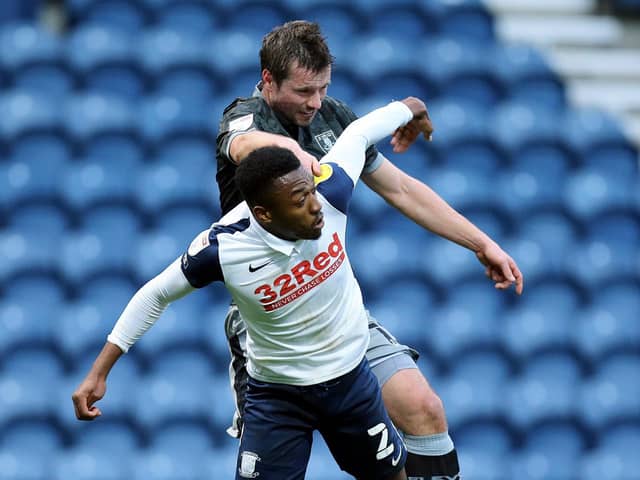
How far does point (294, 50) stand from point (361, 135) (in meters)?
0.27

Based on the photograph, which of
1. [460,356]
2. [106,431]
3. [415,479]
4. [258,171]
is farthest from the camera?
[460,356]

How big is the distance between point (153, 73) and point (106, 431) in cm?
183

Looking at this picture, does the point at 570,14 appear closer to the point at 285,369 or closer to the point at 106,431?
the point at 106,431

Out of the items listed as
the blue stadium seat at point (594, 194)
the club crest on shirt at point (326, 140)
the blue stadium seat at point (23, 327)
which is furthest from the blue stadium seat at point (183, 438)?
the club crest on shirt at point (326, 140)

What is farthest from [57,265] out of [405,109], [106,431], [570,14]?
[570,14]

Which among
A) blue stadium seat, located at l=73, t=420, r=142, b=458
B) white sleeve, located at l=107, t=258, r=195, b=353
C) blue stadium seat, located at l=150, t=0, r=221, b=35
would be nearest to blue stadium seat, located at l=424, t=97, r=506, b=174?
blue stadium seat, located at l=150, t=0, r=221, b=35

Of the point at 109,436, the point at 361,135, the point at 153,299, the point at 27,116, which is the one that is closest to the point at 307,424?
the point at 153,299

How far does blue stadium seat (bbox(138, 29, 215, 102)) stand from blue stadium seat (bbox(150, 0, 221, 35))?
26 centimetres

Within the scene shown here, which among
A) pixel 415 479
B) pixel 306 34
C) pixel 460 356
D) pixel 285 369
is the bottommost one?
pixel 460 356

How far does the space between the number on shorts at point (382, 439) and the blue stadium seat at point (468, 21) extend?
3957 millimetres

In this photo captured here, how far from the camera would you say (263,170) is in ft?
8.48

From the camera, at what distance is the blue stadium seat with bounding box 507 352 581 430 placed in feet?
17.9

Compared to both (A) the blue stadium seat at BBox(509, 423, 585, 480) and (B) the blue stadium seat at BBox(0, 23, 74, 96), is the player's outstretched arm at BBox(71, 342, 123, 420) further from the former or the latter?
(B) the blue stadium seat at BBox(0, 23, 74, 96)

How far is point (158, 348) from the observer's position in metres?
5.34
